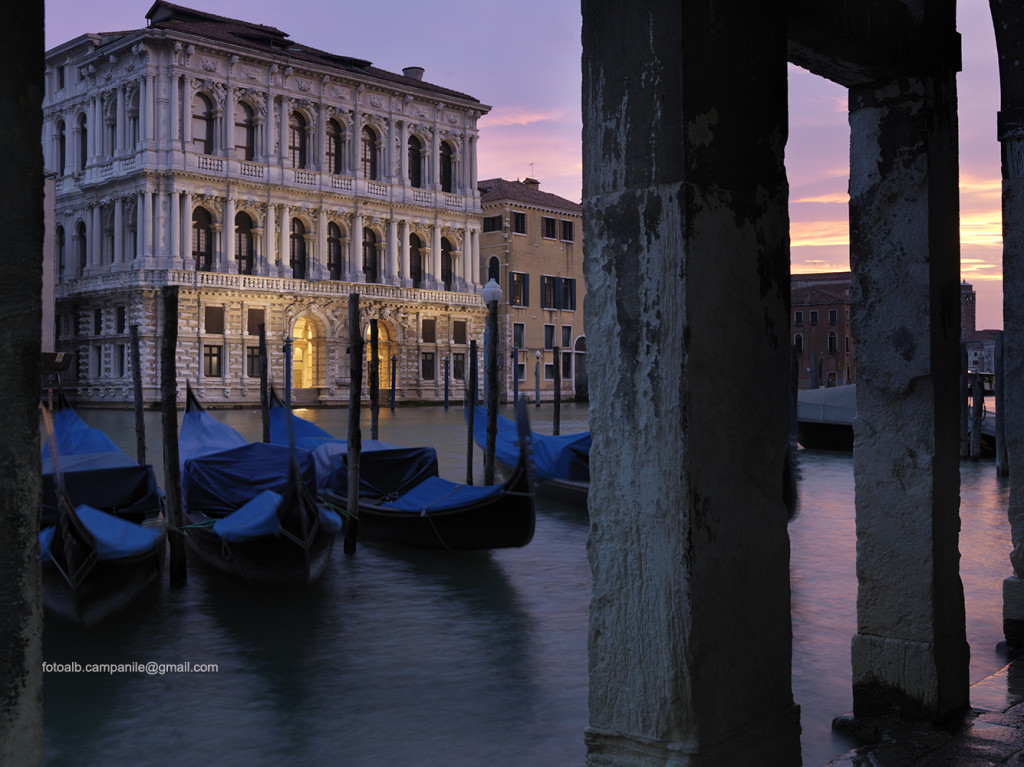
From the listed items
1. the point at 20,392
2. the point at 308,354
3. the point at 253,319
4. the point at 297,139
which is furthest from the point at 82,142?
the point at 20,392

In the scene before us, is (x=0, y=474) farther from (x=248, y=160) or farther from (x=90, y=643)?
(x=248, y=160)

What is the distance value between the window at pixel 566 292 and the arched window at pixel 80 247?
44.7ft

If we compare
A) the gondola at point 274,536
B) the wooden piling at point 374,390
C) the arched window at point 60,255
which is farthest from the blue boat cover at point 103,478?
the arched window at point 60,255

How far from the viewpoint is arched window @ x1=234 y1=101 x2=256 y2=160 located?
2620 centimetres

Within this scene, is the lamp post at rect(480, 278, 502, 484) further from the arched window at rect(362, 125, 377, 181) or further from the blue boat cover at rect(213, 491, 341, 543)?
the arched window at rect(362, 125, 377, 181)

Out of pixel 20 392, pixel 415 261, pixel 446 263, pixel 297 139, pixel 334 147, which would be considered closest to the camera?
pixel 20 392

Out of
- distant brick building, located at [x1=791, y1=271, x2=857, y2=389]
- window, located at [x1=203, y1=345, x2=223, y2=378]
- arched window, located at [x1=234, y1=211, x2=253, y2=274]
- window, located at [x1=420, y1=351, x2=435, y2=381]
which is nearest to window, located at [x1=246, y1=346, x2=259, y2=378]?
window, located at [x1=203, y1=345, x2=223, y2=378]

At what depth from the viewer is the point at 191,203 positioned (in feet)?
82.4

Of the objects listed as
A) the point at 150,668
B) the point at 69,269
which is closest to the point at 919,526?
the point at 150,668

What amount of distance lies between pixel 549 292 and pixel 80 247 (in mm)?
13490

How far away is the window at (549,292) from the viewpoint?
107 feet

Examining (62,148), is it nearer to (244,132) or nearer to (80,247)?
(80,247)

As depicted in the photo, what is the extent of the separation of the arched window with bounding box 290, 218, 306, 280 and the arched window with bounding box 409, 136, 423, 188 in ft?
12.4

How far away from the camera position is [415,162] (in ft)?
98.8
